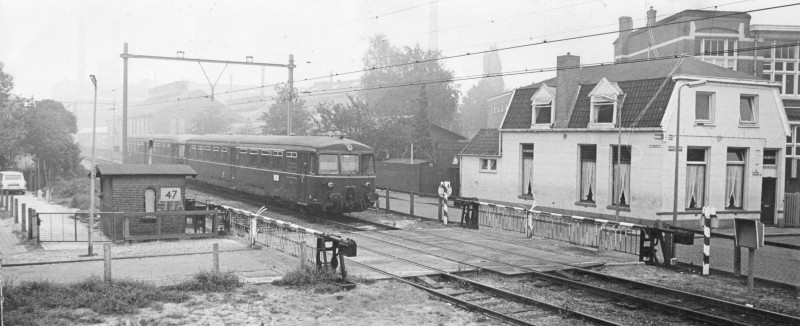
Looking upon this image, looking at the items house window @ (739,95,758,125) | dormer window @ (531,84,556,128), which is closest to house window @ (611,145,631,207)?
dormer window @ (531,84,556,128)

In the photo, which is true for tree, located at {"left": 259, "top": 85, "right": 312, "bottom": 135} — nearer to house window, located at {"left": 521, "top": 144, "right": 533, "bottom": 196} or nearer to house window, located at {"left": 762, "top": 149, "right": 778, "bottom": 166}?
house window, located at {"left": 521, "top": 144, "right": 533, "bottom": 196}

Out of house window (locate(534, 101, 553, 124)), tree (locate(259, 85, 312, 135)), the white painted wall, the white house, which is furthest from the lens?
tree (locate(259, 85, 312, 135))

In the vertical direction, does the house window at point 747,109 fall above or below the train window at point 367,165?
above

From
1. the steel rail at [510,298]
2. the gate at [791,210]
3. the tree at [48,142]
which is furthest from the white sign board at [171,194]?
the tree at [48,142]

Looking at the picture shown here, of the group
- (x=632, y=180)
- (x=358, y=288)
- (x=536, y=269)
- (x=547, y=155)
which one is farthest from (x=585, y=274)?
(x=547, y=155)

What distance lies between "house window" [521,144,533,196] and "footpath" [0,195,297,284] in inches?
559

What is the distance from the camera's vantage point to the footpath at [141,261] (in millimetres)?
12414

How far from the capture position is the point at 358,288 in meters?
12.0

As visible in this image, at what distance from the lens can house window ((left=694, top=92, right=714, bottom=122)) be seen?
2367cm

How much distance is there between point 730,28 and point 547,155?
42.0 ft

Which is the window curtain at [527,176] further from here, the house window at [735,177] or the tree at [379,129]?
the tree at [379,129]

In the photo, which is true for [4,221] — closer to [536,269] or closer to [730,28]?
[536,269]

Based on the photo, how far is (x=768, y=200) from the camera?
26.0 metres

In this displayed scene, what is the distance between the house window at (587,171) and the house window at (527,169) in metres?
2.69
